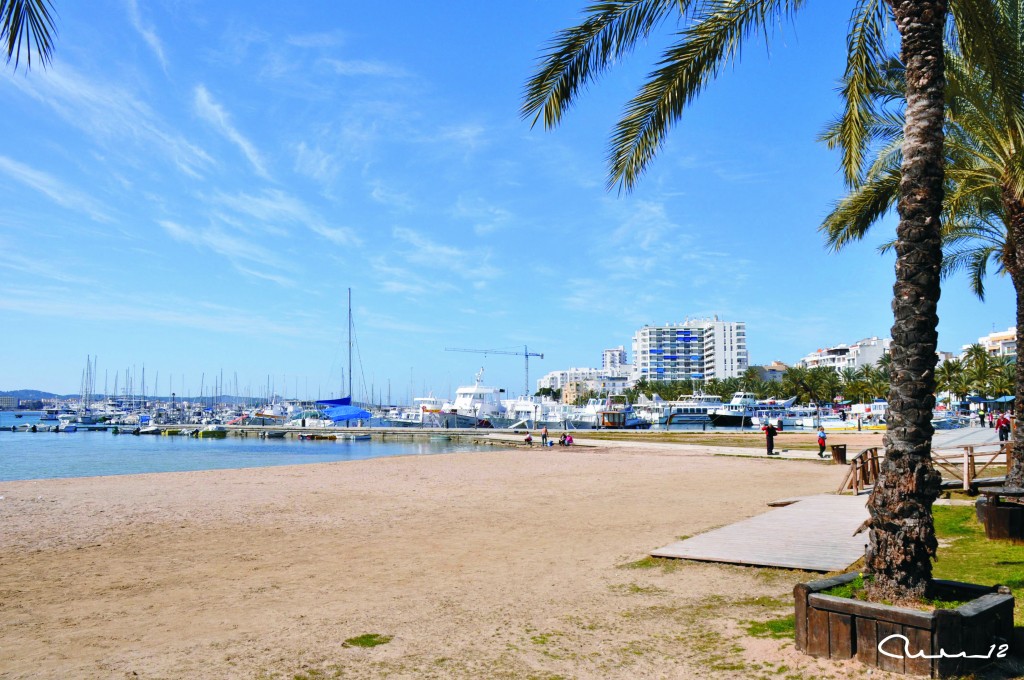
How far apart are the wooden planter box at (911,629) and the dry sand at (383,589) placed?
171mm

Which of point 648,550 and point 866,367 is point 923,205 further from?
point 866,367

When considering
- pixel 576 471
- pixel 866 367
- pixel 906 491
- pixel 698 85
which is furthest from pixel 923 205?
pixel 866 367

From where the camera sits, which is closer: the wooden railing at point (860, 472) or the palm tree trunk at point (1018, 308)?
the palm tree trunk at point (1018, 308)

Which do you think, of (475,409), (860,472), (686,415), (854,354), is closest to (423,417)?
(475,409)

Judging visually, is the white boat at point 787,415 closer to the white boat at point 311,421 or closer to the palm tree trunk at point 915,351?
the white boat at point 311,421

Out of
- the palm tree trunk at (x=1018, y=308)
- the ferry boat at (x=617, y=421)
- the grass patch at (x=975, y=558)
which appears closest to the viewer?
the grass patch at (x=975, y=558)

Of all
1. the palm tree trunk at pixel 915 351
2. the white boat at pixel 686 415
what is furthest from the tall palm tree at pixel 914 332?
the white boat at pixel 686 415

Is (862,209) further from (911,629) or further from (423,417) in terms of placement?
(423,417)

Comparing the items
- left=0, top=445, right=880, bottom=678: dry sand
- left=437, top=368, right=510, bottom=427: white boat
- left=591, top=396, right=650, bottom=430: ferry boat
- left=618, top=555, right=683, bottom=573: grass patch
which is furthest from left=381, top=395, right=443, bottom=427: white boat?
left=618, top=555, right=683, bottom=573: grass patch

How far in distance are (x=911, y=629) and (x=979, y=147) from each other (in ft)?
35.8

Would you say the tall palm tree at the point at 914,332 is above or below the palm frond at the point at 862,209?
below

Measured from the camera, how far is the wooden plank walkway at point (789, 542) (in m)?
8.63

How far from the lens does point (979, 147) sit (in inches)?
493

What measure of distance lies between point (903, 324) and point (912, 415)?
686 mm
